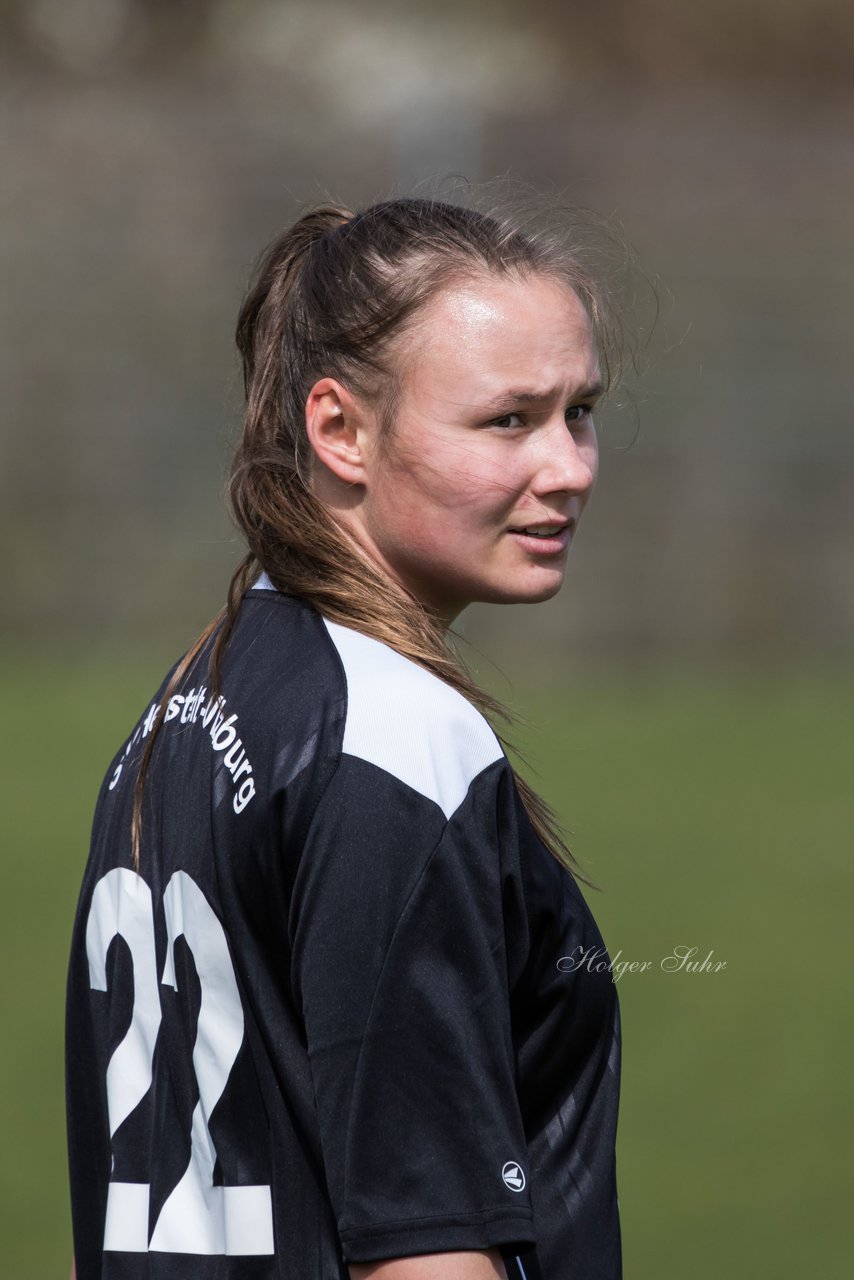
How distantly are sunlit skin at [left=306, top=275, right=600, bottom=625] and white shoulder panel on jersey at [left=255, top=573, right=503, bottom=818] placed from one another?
187mm

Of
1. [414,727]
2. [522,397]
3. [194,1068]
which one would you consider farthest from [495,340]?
[194,1068]

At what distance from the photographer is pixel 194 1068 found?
3.98ft

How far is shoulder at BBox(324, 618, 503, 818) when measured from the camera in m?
1.11

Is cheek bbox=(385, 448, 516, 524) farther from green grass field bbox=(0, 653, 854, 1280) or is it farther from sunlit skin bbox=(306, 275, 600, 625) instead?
green grass field bbox=(0, 653, 854, 1280)

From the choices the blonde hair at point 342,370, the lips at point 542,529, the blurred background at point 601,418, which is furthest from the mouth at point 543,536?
the blurred background at point 601,418

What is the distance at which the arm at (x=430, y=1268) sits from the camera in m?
1.06

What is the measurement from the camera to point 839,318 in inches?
594

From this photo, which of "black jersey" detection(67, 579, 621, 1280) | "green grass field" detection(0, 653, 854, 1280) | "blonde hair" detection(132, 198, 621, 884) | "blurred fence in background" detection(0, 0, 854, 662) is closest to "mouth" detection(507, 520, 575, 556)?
"blonde hair" detection(132, 198, 621, 884)

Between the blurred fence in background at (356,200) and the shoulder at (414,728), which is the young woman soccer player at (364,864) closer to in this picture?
the shoulder at (414,728)

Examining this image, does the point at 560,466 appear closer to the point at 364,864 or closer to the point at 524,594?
the point at 524,594

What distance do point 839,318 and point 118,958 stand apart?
1481 cm

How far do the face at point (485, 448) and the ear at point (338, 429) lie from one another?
0.06 feet

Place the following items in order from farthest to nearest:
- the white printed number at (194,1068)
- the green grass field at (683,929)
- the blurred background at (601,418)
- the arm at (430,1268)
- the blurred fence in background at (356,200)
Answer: the blurred fence in background at (356,200) → the blurred background at (601,418) → the green grass field at (683,929) → the white printed number at (194,1068) → the arm at (430,1268)

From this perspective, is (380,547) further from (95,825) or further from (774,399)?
(774,399)
